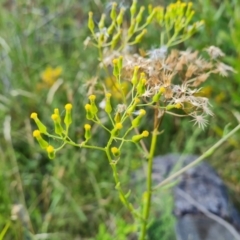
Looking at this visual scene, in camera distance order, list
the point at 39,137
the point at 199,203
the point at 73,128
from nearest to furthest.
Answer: the point at 39,137 → the point at 199,203 → the point at 73,128

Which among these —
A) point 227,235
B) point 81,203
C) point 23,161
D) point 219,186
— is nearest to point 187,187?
point 219,186

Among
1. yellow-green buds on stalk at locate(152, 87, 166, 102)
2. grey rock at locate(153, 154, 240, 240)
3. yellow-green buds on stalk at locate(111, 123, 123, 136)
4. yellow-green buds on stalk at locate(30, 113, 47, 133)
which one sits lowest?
grey rock at locate(153, 154, 240, 240)

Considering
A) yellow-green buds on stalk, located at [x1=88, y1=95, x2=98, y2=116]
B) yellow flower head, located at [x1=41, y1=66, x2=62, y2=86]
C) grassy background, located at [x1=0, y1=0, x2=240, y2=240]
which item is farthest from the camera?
yellow flower head, located at [x1=41, y1=66, x2=62, y2=86]

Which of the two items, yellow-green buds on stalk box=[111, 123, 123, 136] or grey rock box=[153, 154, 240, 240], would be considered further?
grey rock box=[153, 154, 240, 240]

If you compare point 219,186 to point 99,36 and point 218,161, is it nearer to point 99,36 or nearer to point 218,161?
point 218,161

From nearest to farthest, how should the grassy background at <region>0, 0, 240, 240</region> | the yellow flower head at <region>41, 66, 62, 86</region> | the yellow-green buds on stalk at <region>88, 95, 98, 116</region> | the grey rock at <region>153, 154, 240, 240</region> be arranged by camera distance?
the yellow-green buds on stalk at <region>88, 95, 98, 116</region> → the grey rock at <region>153, 154, 240, 240</region> → the grassy background at <region>0, 0, 240, 240</region> → the yellow flower head at <region>41, 66, 62, 86</region>

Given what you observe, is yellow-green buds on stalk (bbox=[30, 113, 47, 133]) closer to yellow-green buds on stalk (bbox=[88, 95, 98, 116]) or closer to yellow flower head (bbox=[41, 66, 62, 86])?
yellow-green buds on stalk (bbox=[88, 95, 98, 116])

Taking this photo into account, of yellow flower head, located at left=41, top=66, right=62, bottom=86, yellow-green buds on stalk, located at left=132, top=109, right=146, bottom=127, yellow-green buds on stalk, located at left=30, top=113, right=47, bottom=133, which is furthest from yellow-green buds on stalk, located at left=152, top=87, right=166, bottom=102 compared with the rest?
yellow flower head, located at left=41, top=66, right=62, bottom=86

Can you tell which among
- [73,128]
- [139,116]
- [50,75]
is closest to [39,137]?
[139,116]

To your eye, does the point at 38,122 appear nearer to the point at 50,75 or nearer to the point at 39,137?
the point at 39,137

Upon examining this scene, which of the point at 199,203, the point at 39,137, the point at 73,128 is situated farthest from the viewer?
the point at 73,128
